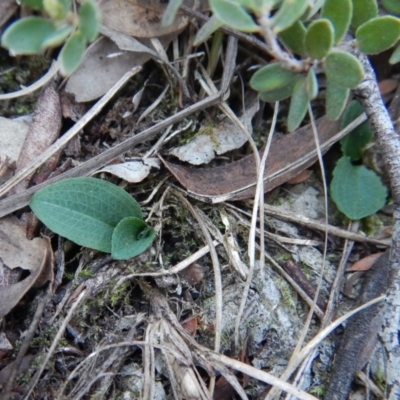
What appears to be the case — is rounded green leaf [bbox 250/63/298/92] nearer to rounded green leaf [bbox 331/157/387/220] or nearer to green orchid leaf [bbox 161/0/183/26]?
green orchid leaf [bbox 161/0/183/26]

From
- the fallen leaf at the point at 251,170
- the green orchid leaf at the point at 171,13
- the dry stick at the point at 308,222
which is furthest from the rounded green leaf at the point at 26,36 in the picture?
the dry stick at the point at 308,222

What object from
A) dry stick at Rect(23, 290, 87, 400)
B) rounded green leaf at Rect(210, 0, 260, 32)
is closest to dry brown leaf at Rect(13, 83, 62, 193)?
dry stick at Rect(23, 290, 87, 400)

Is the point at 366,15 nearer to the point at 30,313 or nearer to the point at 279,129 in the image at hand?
the point at 279,129

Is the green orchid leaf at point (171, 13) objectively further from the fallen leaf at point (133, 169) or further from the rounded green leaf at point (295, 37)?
the fallen leaf at point (133, 169)

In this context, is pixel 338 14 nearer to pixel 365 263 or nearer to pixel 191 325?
pixel 365 263

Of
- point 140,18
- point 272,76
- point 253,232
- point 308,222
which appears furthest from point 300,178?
point 140,18
